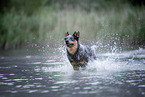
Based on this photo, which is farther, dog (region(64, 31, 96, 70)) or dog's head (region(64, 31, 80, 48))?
dog (region(64, 31, 96, 70))

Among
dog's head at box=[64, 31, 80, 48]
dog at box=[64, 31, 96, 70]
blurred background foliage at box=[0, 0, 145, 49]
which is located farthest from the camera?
blurred background foliage at box=[0, 0, 145, 49]

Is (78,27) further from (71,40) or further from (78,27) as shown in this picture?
(71,40)

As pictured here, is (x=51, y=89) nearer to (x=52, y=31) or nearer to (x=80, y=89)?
(x=80, y=89)

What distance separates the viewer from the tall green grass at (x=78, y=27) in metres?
15.7

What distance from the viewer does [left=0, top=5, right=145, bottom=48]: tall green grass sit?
15719 mm

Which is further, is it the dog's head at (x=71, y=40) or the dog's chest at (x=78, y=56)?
the dog's chest at (x=78, y=56)

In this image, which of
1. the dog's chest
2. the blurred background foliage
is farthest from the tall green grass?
the dog's chest

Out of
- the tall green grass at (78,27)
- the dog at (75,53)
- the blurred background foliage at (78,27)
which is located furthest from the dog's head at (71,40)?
the blurred background foliage at (78,27)

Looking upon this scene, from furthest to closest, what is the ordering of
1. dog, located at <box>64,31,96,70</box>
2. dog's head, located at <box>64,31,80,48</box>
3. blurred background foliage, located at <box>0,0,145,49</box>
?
blurred background foliage, located at <box>0,0,145,49</box> < dog, located at <box>64,31,96,70</box> < dog's head, located at <box>64,31,80,48</box>

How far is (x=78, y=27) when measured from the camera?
61.4 ft

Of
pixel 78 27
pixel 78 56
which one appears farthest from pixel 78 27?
pixel 78 56

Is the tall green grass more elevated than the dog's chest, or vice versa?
the tall green grass

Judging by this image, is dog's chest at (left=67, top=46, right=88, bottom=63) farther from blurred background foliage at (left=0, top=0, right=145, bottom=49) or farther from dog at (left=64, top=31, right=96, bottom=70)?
blurred background foliage at (left=0, top=0, right=145, bottom=49)

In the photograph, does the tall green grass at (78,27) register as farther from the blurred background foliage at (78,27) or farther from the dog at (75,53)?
the dog at (75,53)
